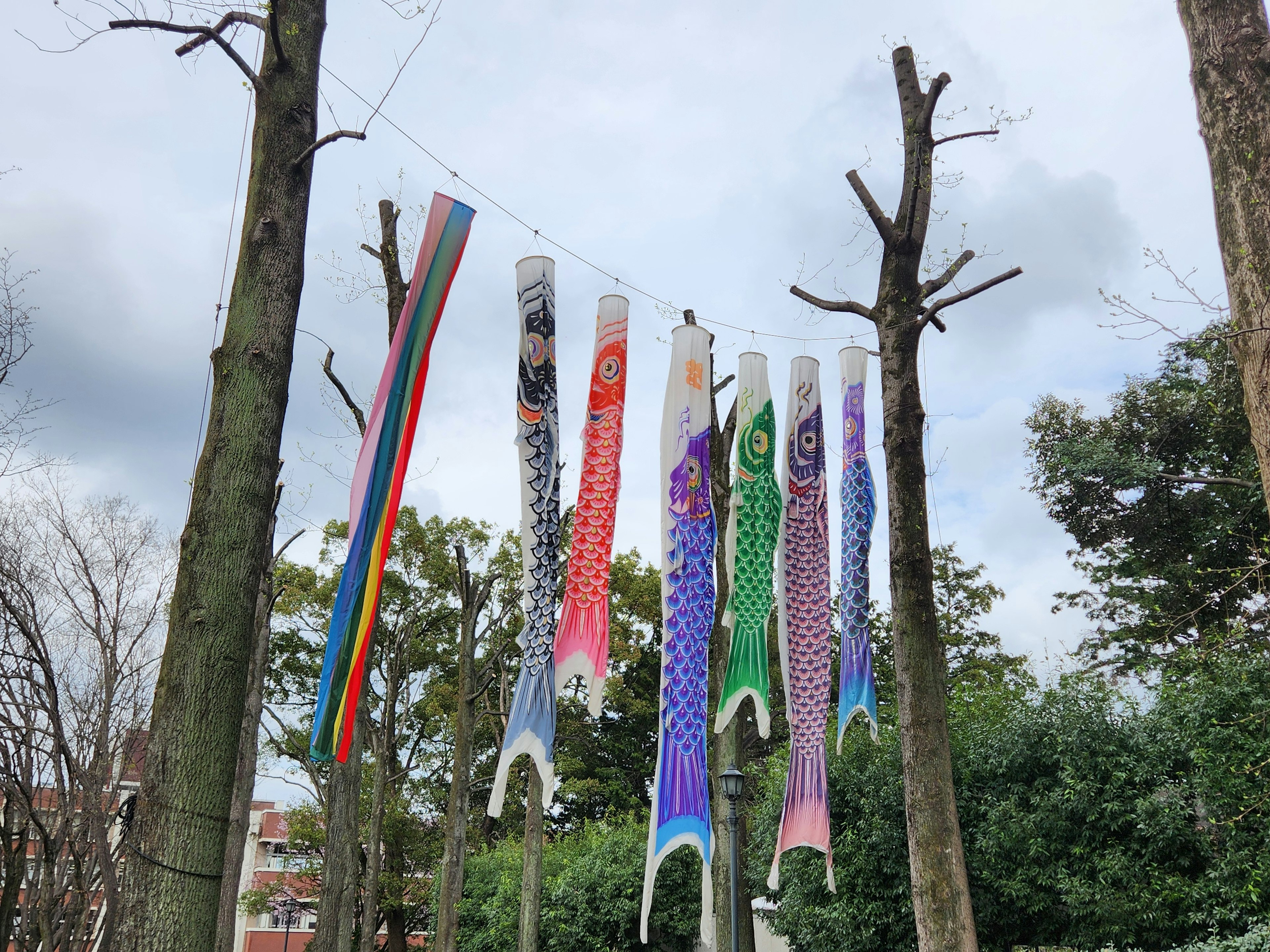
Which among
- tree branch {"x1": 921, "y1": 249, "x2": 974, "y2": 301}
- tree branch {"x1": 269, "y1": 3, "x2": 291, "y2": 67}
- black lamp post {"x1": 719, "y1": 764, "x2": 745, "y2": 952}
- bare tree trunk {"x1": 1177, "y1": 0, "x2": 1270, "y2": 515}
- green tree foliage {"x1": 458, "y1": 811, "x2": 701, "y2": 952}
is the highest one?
tree branch {"x1": 921, "y1": 249, "x2": 974, "y2": 301}

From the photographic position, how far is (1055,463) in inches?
656

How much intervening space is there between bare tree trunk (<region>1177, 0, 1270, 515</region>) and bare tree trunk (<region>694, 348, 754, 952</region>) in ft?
18.8

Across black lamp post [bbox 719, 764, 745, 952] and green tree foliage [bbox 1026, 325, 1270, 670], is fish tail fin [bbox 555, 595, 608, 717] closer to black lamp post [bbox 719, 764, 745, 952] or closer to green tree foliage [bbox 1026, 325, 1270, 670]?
black lamp post [bbox 719, 764, 745, 952]

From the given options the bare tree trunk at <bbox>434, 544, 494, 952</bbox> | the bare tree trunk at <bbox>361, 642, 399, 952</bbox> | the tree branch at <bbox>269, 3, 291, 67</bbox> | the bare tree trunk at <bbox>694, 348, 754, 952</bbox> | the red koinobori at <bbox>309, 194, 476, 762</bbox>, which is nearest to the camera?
the tree branch at <bbox>269, 3, 291, 67</bbox>

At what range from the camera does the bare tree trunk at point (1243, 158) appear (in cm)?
396

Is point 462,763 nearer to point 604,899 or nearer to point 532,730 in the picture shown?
point 604,899

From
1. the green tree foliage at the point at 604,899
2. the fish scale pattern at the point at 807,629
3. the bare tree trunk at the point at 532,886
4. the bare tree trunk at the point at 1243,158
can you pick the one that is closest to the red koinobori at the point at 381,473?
the fish scale pattern at the point at 807,629

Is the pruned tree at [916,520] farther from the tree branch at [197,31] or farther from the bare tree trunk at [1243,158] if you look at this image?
the tree branch at [197,31]

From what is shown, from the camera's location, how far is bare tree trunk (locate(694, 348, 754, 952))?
32.4 ft

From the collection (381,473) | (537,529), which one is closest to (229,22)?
(381,473)

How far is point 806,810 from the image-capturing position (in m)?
7.80

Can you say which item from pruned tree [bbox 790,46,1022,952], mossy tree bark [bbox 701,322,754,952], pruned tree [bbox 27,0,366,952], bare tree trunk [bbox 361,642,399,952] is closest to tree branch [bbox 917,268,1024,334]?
pruned tree [bbox 790,46,1022,952]

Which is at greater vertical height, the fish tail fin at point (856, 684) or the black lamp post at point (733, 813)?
the fish tail fin at point (856, 684)

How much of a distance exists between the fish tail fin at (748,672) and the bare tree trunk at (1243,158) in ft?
14.4
